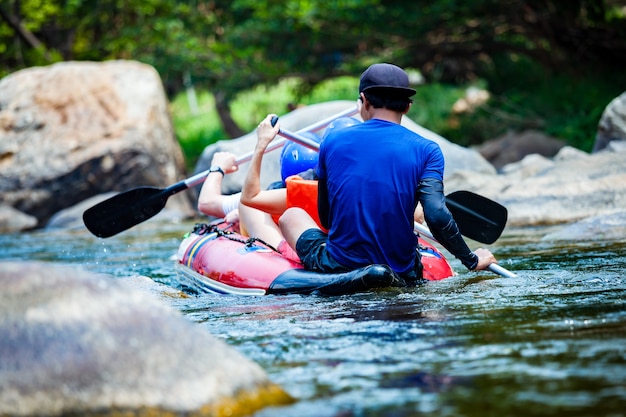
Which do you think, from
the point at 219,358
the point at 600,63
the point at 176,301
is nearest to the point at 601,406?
the point at 219,358

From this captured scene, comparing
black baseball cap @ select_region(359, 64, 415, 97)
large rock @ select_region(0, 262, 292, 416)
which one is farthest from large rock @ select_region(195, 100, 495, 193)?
large rock @ select_region(0, 262, 292, 416)

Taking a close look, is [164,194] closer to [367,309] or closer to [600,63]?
[367,309]

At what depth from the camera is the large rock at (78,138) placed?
41.5ft

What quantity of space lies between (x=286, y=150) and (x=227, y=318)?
1648 mm

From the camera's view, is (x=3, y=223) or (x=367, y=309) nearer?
(x=367, y=309)

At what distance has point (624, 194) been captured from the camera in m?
7.76

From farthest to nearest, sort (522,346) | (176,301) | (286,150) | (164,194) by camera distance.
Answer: (164,194) < (286,150) < (176,301) < (522,346)

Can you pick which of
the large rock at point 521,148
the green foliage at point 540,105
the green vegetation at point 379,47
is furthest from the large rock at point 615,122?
the large rock at point 521,148

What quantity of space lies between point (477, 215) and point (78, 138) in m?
8.67

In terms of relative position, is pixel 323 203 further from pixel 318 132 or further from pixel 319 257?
pixel 318 132

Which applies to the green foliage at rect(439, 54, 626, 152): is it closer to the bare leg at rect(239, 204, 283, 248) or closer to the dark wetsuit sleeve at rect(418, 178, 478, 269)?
the bare leg at rect(239, 204, 283, 248)

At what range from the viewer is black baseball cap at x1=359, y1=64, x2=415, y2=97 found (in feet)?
13.9

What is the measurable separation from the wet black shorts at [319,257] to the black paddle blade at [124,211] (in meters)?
1.86

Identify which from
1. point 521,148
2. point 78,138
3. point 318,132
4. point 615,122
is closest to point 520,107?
point 521,148
